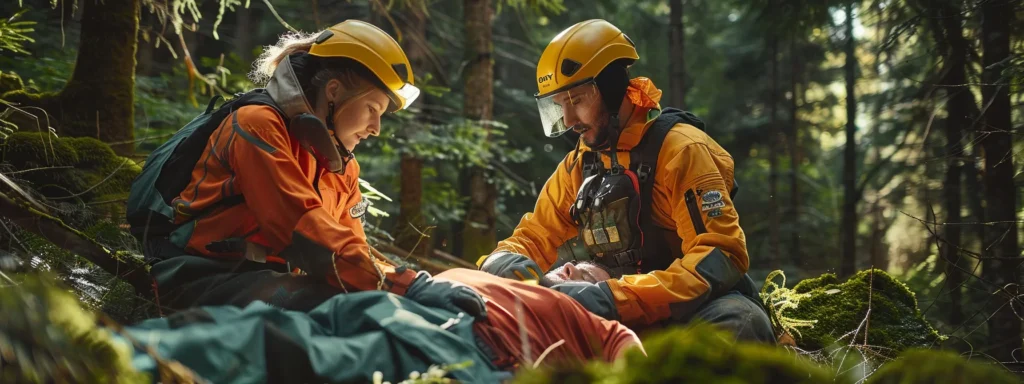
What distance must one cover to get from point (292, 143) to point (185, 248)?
0.65 metres

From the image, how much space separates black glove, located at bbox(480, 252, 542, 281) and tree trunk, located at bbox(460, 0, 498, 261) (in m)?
4.06

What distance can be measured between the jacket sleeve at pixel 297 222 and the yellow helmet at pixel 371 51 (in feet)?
2.11

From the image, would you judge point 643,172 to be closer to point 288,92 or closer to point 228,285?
point 288,92

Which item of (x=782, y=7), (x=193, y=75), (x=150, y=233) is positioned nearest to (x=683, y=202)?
(x=150, y=233)

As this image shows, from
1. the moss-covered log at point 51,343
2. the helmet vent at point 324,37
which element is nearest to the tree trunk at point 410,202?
the helmet vent at point 324,37

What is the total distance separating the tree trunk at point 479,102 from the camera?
854 centimetres

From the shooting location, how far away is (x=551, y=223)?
493 cm

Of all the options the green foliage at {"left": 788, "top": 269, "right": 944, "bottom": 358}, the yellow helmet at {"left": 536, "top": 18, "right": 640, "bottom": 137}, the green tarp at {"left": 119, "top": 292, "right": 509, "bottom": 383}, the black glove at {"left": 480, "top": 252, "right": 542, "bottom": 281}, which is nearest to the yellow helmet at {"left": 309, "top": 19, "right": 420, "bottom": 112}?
the yellow helmet at {"left": 536, "top": 18, "right": 640, "bottom": 137}

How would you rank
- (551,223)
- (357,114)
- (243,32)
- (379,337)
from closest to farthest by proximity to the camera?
(379,337), (357,114), (551,223), (243,32)

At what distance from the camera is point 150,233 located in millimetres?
3475

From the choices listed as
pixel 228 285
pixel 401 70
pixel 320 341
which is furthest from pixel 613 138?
pixel 320 341

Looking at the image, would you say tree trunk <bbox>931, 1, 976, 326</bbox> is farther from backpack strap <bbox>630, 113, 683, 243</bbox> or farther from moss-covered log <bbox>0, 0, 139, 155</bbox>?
moss-covered log <bbox>0, 0, 139, 155</bbox>

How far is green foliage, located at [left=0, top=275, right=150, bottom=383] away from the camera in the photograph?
1452 millimetres

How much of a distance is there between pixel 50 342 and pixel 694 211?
3.20 m
